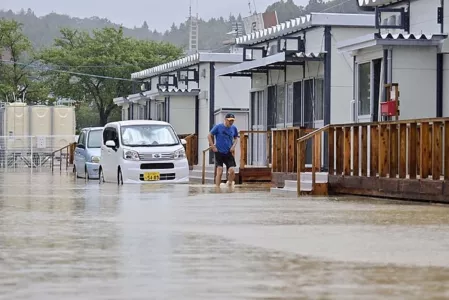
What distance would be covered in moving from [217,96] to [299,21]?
1184 centimetres

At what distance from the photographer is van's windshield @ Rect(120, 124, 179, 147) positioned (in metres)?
28.2

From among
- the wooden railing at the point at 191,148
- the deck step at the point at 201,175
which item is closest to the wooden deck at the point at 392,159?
the deck step at the point at 201,175

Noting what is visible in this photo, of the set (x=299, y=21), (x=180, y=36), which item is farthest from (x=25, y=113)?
(x=180, y=36)

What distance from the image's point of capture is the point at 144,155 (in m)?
27.5

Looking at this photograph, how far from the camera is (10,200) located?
18672 mm

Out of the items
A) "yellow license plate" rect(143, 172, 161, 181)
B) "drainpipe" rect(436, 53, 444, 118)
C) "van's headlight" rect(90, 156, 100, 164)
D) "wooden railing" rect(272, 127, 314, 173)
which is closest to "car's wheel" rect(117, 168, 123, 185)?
"yellow license plate" rect(143, 172, 161, 181)

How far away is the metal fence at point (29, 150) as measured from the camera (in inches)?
2158

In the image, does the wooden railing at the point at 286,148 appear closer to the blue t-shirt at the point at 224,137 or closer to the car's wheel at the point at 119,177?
the blue t-shirt at the point at 224,137

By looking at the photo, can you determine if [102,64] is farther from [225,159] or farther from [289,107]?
[225,159]

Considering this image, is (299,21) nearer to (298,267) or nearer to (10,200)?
(10,200)

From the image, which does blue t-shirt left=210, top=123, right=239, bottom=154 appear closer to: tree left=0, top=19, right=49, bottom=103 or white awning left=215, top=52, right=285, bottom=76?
white awning left=215, top=52, right=285, bottom=76

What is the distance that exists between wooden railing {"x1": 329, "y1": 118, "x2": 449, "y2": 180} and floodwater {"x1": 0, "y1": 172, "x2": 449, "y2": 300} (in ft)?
4.12

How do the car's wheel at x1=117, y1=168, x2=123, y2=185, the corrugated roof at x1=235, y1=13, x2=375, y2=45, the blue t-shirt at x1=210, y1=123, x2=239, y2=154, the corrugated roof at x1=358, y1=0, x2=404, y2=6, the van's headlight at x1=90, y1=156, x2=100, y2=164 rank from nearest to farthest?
the corrugated roof at x1=358, y1=0, x2=404, y2=6, the blue t-shirt at x1=210, y1=123, x2=239, y2=154, the car's wheel at x1=117, y1=168, x2=123, y2=185, the corrugated roof at x1=235, y1=13, x2=375, y2=45, the van's headlight at x1=90, y1=156, x2=100, y2=164

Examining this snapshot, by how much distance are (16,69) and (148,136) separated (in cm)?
4691
